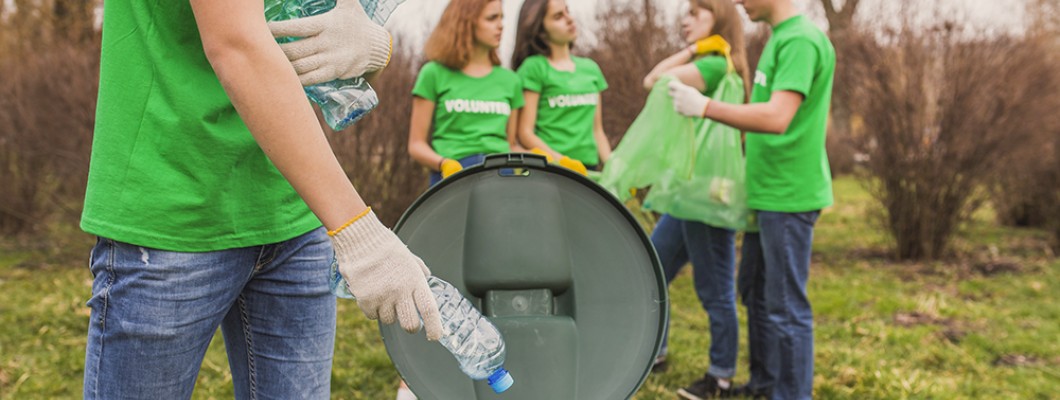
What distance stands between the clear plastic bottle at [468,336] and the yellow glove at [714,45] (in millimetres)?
2235

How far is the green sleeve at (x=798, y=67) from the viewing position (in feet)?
9.02

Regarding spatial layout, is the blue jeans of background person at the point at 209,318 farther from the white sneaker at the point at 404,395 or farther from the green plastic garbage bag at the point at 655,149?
Answer: the green plastic garbage bag at the point at 655,149

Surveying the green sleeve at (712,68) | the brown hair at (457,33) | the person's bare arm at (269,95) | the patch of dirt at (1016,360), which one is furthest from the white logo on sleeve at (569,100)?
the person's bare arm at (269,95)

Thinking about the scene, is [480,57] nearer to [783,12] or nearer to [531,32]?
[531,32]

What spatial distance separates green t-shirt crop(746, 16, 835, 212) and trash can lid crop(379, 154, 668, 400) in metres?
1.48

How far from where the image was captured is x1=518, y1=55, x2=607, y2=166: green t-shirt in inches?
151

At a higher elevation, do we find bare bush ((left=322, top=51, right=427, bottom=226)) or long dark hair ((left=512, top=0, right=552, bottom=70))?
long dark hair ((left=512, top=0, right=552, bottom=70))

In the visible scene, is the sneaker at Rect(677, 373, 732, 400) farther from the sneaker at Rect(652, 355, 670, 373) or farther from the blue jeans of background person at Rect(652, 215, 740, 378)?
the sneaker at Rect(652, 355, 670, 373)

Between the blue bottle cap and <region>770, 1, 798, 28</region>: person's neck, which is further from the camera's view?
<region>770, 1, 798, 28</region>: person's neck

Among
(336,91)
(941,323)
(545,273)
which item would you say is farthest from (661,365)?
(336,91)

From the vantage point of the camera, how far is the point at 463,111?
11.5ft

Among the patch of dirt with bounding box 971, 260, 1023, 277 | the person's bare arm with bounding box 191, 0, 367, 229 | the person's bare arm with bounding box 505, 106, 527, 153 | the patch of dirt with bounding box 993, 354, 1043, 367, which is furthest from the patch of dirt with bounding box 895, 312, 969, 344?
the person's bare arm with bounding box 191, 0, 367, 229

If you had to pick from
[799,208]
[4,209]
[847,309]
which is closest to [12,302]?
[4,209]

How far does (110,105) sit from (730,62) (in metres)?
2.56
